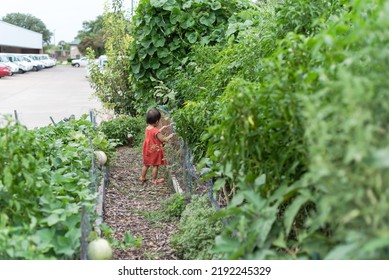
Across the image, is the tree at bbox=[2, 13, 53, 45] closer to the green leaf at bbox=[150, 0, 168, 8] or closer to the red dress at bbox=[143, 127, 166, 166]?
the green leaf at bbox=[150, 0, 168, 8]

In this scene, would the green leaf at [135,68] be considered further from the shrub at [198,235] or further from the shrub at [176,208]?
the shrub at [198,235]

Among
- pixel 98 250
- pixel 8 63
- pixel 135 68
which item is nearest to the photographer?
pixel 98 250

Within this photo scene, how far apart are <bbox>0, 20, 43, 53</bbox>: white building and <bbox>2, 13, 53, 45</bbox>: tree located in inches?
919

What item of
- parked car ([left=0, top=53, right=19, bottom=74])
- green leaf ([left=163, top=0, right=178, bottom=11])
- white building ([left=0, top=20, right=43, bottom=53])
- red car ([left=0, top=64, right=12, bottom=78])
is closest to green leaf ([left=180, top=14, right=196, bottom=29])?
green leaf ([left=163, top=0, right=178, bottom=11])

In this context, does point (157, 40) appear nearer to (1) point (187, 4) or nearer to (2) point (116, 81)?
(1) point (187, 4)

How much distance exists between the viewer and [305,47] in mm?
2250

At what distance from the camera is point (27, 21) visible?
8919cm

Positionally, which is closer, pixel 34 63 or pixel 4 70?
pixel 4 70

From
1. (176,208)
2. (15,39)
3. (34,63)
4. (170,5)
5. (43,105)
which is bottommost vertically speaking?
(34,63)

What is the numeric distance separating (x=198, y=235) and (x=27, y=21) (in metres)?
93.2

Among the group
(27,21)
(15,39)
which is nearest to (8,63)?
(15,39)

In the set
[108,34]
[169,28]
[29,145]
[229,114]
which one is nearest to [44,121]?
[108,34]
